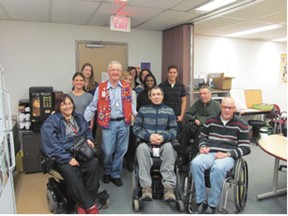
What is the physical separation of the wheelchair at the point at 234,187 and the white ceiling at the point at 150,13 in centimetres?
194

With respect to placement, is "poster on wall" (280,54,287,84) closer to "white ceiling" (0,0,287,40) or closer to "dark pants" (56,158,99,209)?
"white ceiling" (0,0,287,40)

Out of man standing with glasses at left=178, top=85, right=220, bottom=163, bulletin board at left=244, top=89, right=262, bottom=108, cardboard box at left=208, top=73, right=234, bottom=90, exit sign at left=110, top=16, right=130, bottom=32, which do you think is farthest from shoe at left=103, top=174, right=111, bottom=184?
bulletin board at left=244, top=89, right=262, bottom=108

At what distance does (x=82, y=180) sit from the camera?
245 cm

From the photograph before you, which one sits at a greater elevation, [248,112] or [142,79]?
[142,79]

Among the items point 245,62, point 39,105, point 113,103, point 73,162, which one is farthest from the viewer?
point 245,62

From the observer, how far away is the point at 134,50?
4.59 m

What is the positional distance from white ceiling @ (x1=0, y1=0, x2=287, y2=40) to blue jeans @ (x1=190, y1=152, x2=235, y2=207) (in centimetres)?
184

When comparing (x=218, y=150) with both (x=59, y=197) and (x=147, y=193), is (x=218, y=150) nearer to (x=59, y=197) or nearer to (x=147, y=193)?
(x=147, y=193)

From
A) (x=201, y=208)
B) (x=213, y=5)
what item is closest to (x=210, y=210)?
(x=201, y=208)

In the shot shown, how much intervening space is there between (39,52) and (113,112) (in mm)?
1965

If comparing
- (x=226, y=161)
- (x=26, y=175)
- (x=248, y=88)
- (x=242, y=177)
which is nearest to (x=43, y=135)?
(x=26, y=175)

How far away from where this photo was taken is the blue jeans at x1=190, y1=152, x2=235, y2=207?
2.30m

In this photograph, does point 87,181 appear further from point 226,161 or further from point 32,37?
point 32,37

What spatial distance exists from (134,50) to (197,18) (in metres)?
1.37
